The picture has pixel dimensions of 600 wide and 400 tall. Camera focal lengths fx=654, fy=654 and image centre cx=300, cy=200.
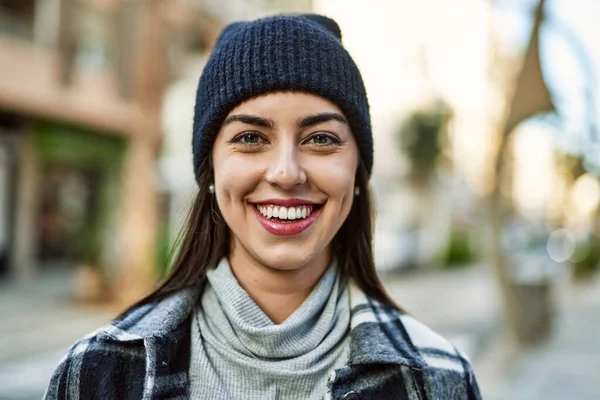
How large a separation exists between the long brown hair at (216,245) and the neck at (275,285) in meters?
0.13

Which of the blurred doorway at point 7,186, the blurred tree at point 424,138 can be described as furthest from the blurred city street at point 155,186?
the blurred tree at point 424,138

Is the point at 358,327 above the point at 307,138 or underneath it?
underneath

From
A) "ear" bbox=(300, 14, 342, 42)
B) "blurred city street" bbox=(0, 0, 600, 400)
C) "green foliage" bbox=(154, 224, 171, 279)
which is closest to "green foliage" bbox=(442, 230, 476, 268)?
"blurred city street" bbox=(0, 0, 600, 400)

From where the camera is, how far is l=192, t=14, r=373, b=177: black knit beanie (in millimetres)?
1646

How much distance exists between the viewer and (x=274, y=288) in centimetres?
173

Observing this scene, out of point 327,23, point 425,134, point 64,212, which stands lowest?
point 327,23

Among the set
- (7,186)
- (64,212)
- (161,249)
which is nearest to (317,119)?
(161,249)

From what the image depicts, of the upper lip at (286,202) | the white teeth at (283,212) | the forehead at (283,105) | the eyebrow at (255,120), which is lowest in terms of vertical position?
the white teeth at (283,212)

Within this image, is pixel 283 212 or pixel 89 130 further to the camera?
pixel 89 130

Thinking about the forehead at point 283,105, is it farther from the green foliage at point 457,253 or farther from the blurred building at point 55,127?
the green foliage at point 457,253

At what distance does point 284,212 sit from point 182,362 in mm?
452

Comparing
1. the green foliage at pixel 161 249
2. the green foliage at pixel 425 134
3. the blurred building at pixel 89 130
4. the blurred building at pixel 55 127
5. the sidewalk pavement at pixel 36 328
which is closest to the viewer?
the sidewalk pavement at pixel 36 328

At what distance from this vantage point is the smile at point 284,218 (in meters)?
1.62

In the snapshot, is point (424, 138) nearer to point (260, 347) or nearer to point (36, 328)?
point (36, 328)
